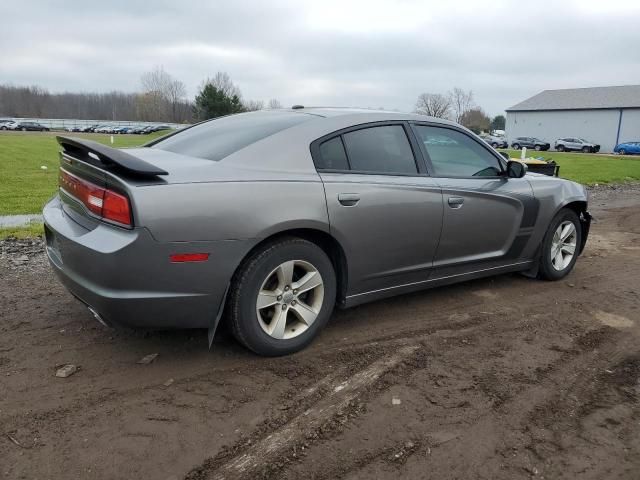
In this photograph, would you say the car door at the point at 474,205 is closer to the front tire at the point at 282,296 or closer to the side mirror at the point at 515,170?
the side mirror at the point at 515,170

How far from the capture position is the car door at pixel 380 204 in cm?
346

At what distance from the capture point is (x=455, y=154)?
14.2 ft

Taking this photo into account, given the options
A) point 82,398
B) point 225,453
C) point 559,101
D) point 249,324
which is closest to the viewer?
point 225,453

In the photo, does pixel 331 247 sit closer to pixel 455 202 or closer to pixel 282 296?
pixel 282 296

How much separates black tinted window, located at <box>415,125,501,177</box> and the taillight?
2323 mm

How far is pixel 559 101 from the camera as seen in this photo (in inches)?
2437

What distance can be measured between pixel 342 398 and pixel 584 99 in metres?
66.0

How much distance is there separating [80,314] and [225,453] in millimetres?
2113

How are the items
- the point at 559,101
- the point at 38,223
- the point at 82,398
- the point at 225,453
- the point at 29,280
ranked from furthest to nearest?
1. the point at 559,101
2. the point at 38,223
3. the point at 29,280
4. the point at 82,398
5. the point at 225,453

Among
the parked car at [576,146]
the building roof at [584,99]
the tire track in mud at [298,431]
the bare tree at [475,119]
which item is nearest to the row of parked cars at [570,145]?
the parked car at [576,146]

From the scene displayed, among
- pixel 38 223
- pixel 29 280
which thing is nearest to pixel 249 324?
pixel 29 280

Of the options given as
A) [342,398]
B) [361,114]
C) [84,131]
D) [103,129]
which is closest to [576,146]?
[361,114]

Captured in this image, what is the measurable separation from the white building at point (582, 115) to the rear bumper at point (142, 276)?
5941 cm

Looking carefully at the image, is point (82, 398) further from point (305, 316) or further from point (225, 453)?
point (305, 316)
